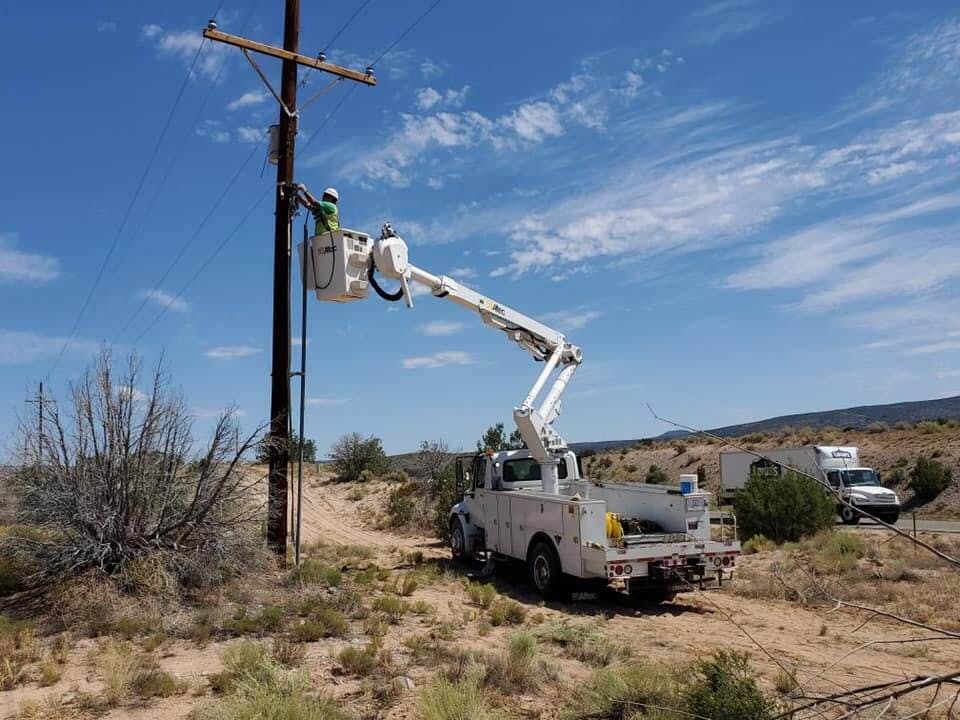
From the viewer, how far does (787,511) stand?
20109 mm

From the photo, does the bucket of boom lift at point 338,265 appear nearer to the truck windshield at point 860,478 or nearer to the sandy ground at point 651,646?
the sandy ground at point 651,646

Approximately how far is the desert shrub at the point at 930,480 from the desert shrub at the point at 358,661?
114 feet

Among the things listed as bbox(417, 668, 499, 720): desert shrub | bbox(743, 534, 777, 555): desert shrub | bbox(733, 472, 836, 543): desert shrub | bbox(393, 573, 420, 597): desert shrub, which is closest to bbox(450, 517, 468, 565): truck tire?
bbox(393, 573, 420, 597): desert shrub

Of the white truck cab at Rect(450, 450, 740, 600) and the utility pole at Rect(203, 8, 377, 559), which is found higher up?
the utility pole at Rect(203, 8, 377, 559)

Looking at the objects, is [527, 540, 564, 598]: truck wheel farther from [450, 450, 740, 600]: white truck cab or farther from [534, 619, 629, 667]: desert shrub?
[534, 619, 629, 667]: desert shrub

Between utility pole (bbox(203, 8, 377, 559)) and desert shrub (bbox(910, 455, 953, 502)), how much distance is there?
3225cm

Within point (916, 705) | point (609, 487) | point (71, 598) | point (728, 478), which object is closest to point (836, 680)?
point (916, 705)

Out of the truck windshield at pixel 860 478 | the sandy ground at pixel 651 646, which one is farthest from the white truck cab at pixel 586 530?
the truck windshield at pixel 860 478

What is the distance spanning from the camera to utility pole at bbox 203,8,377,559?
13.9 metres

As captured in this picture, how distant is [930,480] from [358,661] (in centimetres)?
3505

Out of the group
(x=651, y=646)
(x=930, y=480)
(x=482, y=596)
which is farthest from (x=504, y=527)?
(x=930, y=480)

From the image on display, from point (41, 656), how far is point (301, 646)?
2754 millimetres

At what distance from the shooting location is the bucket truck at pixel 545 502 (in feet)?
40.6

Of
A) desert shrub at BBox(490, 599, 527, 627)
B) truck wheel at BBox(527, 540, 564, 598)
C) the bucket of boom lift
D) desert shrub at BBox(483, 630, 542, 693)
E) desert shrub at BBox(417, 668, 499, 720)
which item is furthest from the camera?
the bucket of boom lift
